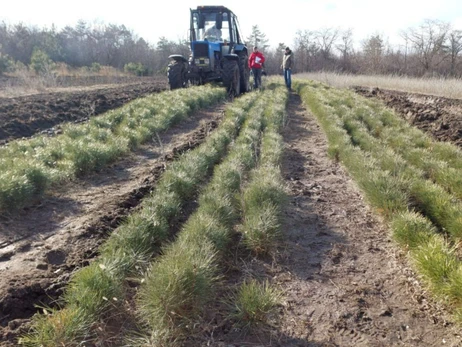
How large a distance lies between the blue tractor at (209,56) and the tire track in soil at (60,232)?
8991 millimetres

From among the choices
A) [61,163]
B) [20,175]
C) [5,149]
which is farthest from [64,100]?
[20,175]

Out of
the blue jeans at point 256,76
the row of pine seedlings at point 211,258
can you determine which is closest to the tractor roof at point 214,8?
the blue jeans at point 256,76

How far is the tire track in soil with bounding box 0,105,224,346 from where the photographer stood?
2824 mm

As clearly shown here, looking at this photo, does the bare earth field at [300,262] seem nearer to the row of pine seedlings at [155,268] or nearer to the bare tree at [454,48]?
the row of pine seedlings at [155,268]

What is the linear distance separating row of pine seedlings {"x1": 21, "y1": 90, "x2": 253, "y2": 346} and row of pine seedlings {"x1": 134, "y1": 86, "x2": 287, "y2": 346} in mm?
201

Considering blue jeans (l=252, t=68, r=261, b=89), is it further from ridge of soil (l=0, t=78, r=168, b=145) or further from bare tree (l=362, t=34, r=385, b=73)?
bare tree (l=362, t=34, r=385, b=73)

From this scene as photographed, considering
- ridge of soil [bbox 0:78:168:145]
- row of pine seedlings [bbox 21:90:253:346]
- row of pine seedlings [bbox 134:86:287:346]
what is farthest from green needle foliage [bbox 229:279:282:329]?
ridge of soil [bbox 0:78:168:145]

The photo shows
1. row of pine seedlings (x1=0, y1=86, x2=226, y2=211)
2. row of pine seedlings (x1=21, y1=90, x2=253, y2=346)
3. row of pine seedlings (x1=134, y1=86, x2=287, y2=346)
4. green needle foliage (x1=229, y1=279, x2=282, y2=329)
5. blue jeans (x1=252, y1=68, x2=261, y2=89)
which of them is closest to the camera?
row of pine seedlings (x1=21, y1=90, x2=253, y2=346)

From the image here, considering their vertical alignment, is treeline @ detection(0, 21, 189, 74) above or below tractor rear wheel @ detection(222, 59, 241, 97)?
above

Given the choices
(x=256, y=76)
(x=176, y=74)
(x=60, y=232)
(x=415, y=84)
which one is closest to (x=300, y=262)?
(x=60, y=232)

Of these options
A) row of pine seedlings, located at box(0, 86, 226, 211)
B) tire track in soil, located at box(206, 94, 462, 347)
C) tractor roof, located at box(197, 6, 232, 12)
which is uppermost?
tractor roof, located at box(197, 6, 232, 12)

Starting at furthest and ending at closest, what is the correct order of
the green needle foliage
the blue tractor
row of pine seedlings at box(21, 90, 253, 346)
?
the blue tractor < the green needle foliage < row of pine seedlings at box(21, 90, 253, 346)

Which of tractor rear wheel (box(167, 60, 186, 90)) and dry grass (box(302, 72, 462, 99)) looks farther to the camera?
tractor rear wheel (box(167, 60, 186, 90))

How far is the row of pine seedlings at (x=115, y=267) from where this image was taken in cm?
232
